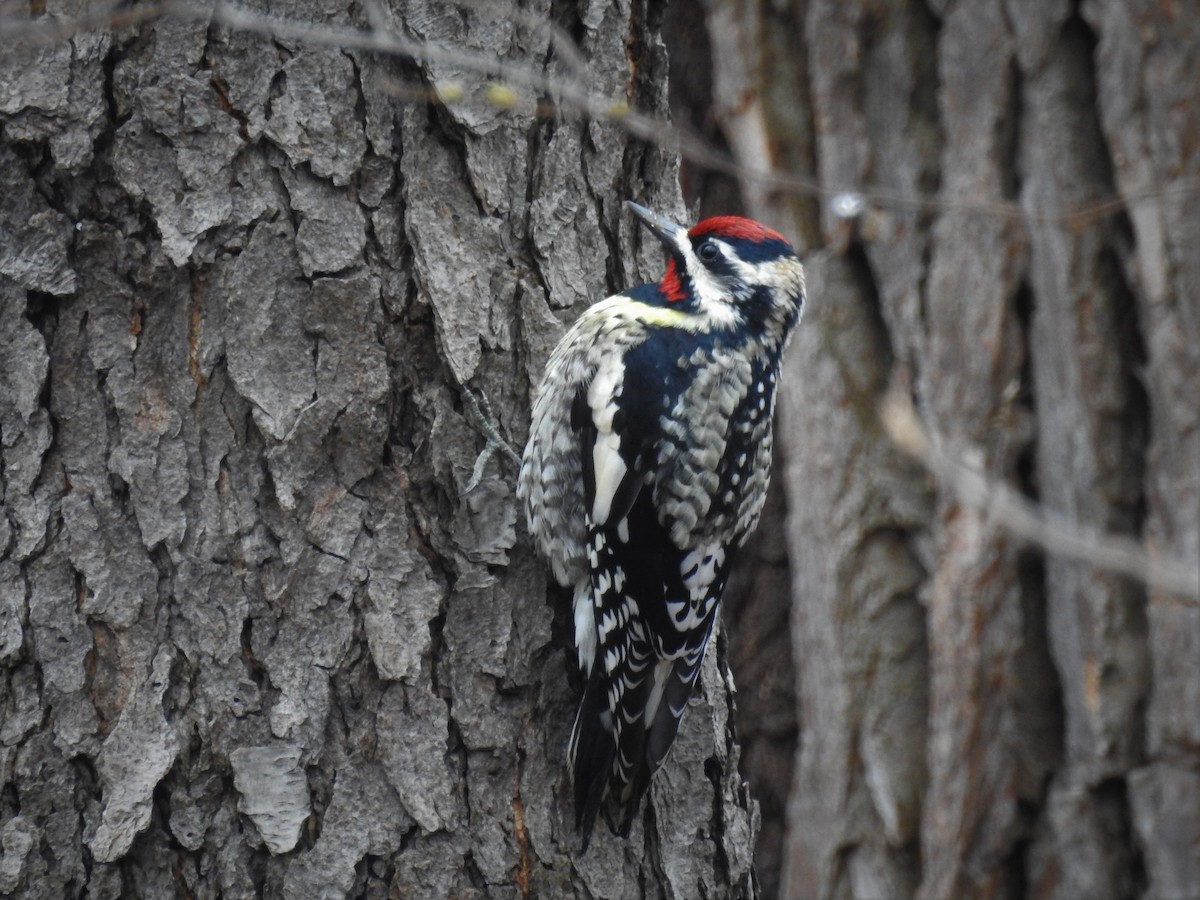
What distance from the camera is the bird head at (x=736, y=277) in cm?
322

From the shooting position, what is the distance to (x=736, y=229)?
3.25m

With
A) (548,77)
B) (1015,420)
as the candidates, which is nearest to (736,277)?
(548,77)

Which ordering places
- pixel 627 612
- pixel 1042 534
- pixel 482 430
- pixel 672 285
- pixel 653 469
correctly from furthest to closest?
1. pixel 672 285
2. pixel 653 469
3. pixel 627 612
4. pixel 482 430
5. pixel 1042 534

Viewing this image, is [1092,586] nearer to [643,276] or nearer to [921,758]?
[921,758]

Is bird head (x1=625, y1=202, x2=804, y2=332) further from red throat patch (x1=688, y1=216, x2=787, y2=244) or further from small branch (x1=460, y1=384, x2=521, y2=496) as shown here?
small branch (x1=460, y1=384, x2=521, y2=496)

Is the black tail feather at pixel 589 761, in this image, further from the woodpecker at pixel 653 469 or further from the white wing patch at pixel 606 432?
the white wing patch at pixel 606 432

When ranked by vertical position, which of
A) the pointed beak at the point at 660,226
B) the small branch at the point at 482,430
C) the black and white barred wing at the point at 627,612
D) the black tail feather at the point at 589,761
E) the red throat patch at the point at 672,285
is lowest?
the black tail feather at the point at 589,761

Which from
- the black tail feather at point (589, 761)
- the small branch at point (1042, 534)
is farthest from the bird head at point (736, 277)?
the small branch at point (1042, 534)

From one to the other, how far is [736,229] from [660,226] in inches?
15.6

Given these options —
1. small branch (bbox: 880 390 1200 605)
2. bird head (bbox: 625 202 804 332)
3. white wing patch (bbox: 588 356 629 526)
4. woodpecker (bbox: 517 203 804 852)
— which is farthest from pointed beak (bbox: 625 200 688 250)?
small branch (bbox: 880 390 1200 605)

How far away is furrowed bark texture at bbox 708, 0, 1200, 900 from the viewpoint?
1.53 meters

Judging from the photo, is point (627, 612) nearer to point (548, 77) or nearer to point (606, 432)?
point (606, 432)

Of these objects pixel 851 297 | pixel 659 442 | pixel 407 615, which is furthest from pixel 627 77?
pixel 407 615

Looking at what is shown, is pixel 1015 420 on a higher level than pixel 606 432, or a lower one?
lower
